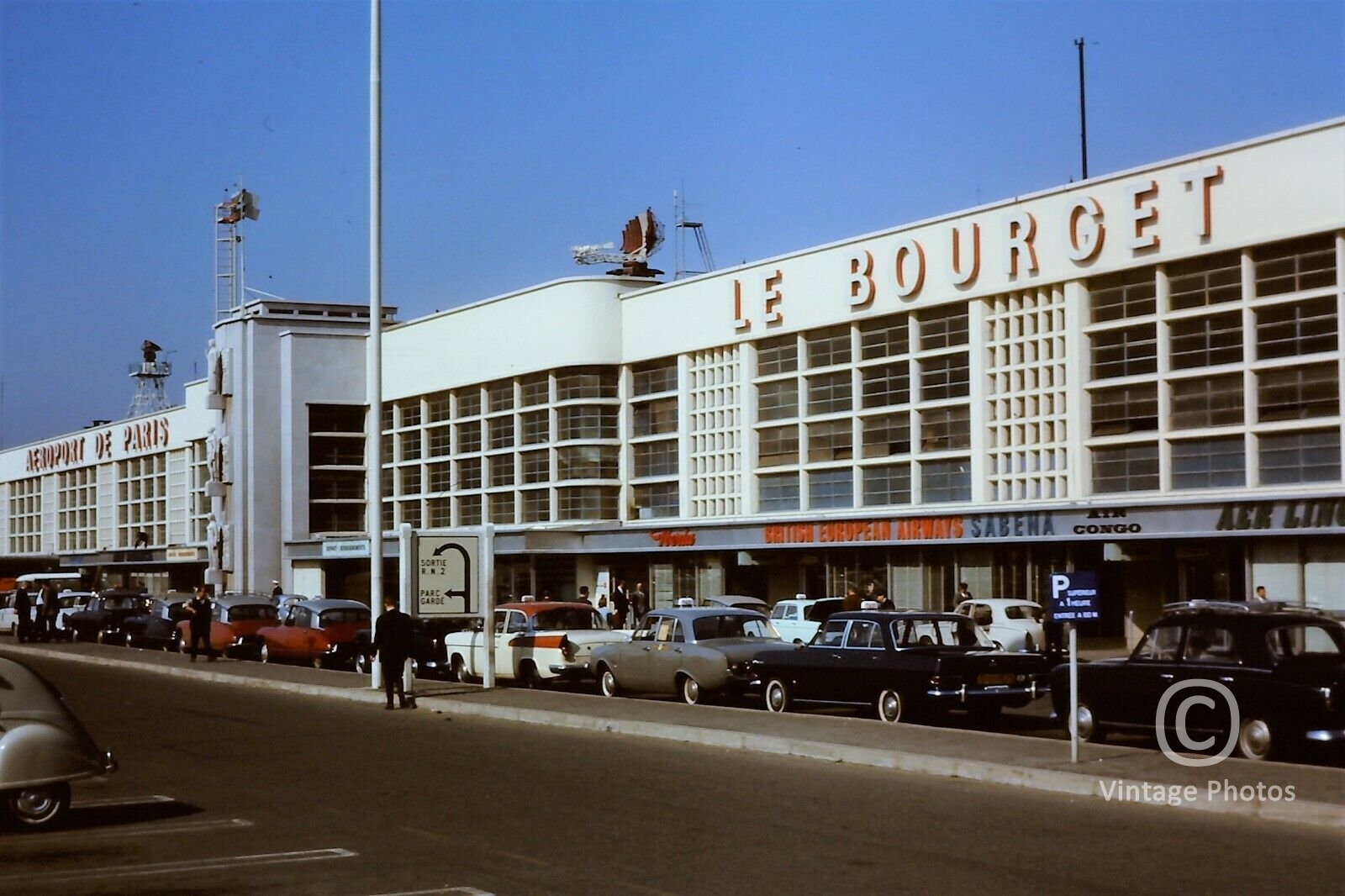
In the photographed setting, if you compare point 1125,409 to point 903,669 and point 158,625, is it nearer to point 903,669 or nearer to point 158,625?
point 903,669

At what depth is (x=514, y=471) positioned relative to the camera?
2207 inches

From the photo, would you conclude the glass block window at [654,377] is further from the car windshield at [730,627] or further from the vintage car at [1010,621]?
the car windshield at [730,627]

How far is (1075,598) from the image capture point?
1489 centimetres

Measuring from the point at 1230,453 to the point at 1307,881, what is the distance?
25.6m

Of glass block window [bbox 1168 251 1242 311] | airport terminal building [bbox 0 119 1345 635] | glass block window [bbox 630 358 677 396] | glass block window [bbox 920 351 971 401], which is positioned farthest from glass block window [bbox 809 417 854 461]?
glass block window [bbox 1168 251 1242 311]

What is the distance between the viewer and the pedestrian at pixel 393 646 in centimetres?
2420

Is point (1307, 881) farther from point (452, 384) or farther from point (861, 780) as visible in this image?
point (452, 384)

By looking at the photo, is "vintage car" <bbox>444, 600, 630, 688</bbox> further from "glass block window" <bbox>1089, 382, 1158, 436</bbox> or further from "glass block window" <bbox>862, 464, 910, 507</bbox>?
"glass block window" <bbox>862, 464, 910, 507</bbox>

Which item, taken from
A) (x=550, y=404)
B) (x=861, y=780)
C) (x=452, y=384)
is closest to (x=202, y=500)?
(x=452, y=384)

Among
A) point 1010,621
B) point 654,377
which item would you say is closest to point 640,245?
point 654,377

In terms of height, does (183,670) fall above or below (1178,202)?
below

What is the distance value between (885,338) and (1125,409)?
784 cm

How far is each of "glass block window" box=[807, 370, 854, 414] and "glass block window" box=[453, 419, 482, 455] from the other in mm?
17458

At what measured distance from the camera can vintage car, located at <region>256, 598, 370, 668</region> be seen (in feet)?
113
